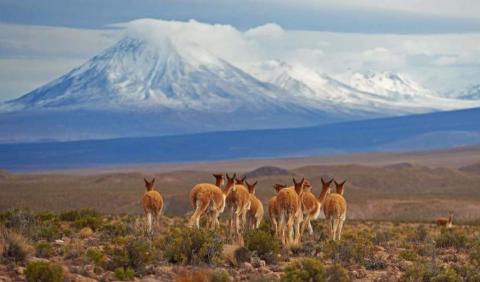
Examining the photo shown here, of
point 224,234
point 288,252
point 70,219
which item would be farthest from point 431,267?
point 70,219

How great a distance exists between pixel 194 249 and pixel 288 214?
296 cm

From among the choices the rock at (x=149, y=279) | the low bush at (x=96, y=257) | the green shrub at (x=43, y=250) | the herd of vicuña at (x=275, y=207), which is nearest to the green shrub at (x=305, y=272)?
the rock at (x=149, y=279)

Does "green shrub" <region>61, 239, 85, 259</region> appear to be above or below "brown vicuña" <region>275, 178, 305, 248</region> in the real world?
below

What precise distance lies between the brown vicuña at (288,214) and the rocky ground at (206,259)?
0.33m

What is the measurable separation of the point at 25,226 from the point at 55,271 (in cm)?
830

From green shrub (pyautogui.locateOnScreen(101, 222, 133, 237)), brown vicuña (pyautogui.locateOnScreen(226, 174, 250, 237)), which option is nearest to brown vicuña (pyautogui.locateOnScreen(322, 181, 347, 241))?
brown vicuña (pyautogui.locateOnScreen(226, 174, 250, 237))

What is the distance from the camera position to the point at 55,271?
16.3m

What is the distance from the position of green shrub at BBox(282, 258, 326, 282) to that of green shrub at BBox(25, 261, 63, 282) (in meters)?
3.86

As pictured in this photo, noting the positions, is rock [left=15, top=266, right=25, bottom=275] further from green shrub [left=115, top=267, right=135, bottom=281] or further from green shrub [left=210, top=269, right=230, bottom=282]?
green shrub [left=210, top=269, right=230, bottom=282]

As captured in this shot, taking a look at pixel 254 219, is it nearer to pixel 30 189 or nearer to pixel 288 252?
pixel 288 252

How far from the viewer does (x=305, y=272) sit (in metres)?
17.7

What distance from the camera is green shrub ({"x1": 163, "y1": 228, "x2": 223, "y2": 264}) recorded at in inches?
790

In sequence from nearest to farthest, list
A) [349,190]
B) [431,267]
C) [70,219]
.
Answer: [431,267] → [70,219] → [349,190]

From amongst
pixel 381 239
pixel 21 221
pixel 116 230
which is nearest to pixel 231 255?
pixel 21 221
